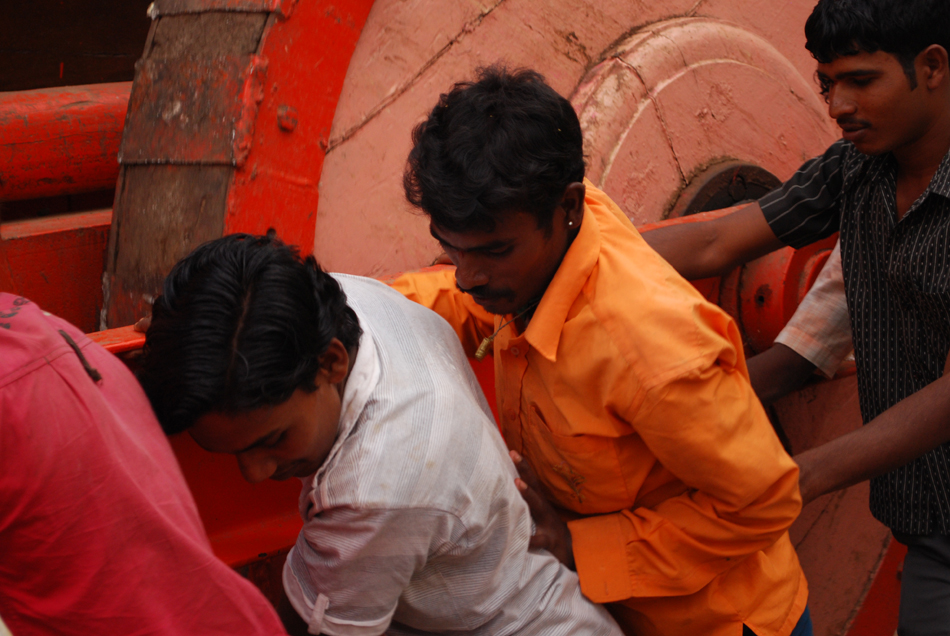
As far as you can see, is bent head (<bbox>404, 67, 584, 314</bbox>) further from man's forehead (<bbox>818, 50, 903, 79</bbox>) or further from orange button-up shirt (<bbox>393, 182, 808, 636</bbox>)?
man's forehead (<bbox>818, 50, 903, 79</bbox>)

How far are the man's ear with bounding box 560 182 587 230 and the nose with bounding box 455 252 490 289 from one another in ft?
0.55

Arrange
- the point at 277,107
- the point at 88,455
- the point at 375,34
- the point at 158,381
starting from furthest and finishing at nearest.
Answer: the point at 375,34
the point at 277,107
the point at 158,381
the point at 88,455

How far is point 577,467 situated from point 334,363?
50cm

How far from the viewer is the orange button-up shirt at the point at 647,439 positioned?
1138 millimetres

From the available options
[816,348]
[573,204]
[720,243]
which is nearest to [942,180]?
[720,243]

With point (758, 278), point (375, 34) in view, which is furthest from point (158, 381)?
point (758, 278)

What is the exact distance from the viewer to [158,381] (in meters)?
0.90

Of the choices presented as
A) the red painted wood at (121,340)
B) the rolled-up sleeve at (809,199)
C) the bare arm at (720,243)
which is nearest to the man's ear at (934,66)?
the rolled-up sleeve at (809,199)

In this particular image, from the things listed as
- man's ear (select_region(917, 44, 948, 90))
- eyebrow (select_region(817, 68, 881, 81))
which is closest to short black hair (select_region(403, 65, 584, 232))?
eyebrow (select_region(817, 68, 881, 81))

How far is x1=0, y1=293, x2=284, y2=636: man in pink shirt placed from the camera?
2.29ft

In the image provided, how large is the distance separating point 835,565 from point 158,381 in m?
2.61

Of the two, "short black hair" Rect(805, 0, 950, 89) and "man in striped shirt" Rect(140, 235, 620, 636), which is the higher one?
"short black hair" Rect(805, 0, 950, 89)

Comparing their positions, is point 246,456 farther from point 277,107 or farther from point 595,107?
point 595,107

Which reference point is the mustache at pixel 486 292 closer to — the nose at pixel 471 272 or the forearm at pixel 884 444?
the nose at pixel 471 272
